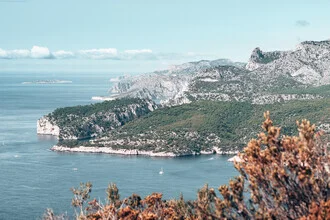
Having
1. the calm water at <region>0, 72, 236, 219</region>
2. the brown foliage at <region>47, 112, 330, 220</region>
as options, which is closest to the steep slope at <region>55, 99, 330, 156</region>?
the calm water at <region>0, 72, 236, 219</region>

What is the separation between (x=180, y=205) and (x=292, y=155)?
72.8 feet

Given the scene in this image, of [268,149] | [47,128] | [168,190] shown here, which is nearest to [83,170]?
[168,190]

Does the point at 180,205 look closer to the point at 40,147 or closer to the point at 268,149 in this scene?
the point at 268,149

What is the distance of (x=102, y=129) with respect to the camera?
198m

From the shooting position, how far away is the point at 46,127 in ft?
613

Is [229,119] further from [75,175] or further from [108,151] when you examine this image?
[75,175]

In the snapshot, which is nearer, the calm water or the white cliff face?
the calm water

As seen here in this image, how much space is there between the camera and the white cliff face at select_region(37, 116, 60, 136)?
186 m

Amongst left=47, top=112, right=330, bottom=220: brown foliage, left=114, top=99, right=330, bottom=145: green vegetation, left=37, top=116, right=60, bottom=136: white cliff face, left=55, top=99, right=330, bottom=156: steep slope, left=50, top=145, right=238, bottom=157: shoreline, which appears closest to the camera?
left=47, top=112, right=330, bottom=220: brown foliage

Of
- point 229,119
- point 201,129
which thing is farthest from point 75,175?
point 229,119

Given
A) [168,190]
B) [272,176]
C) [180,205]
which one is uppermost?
[272,176]

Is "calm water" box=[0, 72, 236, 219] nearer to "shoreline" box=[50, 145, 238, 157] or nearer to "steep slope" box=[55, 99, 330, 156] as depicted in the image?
"shoreline" box=[50, 145, 238, 157]

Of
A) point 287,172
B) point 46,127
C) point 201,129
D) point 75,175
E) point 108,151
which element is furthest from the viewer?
point 46,127

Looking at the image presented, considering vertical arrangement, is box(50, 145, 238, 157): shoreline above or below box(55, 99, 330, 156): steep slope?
below
